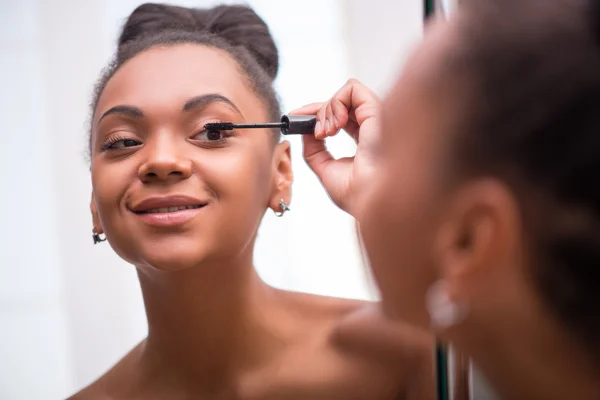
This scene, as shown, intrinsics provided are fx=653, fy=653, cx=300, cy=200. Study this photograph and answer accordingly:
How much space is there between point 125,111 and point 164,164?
0.36 feet

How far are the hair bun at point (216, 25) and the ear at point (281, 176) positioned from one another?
126 mm

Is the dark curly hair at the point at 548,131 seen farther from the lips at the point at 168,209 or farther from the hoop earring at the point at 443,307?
the lips at the point at 168,209

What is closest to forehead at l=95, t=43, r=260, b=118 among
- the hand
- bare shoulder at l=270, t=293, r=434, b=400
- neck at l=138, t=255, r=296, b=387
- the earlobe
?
the hand

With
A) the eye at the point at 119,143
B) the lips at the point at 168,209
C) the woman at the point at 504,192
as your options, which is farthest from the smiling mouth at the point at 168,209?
the woman at the point at 504,192

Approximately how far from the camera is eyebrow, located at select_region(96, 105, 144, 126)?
0.86 metres

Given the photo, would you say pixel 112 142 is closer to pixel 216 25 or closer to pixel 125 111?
pixel 125 111

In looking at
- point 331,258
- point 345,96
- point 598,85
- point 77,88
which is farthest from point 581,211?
point 77,88

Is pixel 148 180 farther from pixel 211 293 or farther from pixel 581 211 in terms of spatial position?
pixel 581 211

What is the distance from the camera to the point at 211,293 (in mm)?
950

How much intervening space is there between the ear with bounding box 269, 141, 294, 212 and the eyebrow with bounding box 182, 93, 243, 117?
0.12m

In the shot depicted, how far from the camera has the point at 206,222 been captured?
83cm

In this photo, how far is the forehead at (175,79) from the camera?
2.83ft

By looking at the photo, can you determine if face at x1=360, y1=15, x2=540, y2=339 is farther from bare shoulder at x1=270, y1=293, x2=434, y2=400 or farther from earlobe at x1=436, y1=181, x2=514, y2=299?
bare shoulder at x1=270, y1=293, x2=434, y2=400

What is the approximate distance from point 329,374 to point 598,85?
2.02 feet
